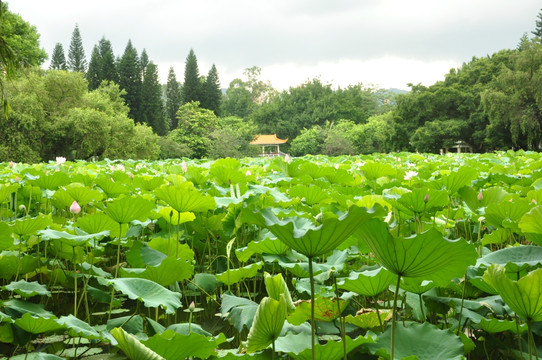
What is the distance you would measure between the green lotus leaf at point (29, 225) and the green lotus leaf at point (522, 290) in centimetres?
116

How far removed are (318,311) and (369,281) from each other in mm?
152

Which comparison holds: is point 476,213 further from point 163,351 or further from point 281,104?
point 281,104

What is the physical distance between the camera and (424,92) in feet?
87.7

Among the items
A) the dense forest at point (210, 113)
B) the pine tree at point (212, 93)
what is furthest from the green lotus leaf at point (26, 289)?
the pine tree at point (212, 93)

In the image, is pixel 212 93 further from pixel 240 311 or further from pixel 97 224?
pixel 240 311

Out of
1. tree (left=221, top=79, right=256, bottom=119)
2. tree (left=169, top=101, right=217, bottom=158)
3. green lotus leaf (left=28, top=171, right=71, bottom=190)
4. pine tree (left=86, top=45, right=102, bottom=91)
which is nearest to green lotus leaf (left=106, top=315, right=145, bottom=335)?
green lotus leaf (left=28, top=171, right=71, bottom=190)

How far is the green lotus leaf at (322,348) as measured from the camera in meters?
0.76

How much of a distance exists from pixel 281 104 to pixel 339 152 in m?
13.3

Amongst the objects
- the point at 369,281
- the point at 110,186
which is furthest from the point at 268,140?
the point at 369,281

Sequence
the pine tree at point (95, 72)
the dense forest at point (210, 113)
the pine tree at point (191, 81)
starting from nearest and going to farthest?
the dense forest at point (210, 113) → the pine tree at point (95, 72) → the pine tree at point (191, 81)

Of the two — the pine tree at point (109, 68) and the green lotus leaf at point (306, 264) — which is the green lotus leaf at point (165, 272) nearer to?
the green lotus leaf at point (306, 264)

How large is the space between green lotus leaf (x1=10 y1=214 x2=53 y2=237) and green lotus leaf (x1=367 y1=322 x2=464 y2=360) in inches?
38.9

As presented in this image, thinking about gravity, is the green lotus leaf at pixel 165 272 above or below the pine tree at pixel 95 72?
below

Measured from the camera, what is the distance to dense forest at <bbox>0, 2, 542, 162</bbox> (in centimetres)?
1870
